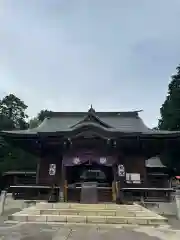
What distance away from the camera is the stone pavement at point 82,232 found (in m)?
6.54

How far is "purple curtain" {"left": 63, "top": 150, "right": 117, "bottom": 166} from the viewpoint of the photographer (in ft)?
50.2

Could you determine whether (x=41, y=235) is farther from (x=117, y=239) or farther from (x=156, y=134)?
(x=156, y=134)

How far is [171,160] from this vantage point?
96.0 ft

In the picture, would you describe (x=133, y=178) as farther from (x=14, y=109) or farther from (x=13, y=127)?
(x=14, y=109)

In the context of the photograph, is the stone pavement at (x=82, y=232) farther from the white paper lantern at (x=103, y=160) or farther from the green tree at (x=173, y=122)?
the green tree at (x=173, y=122)

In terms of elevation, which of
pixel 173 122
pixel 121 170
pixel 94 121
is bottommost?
pixel 121 170

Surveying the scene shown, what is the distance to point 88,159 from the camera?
15359mm

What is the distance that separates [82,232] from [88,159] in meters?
8.25

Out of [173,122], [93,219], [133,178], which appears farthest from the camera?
[173,122]

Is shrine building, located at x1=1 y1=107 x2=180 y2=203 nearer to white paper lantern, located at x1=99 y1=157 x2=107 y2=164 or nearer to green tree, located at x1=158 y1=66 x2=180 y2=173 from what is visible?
white paper lantern, located at x1=99 y1=157 x2=107 y2=164

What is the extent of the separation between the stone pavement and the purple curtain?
7226 mm

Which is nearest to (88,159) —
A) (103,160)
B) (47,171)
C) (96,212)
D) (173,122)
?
(103,160)

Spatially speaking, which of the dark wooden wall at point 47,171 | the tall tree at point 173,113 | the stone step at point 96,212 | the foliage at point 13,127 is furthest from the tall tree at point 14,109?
the stone step at point 96,212

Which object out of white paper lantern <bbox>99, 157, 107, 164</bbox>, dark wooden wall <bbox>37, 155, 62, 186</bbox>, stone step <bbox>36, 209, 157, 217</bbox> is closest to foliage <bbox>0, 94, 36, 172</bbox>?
dark wooden wall <bbox>37, 155, 62, 186</bbox>
